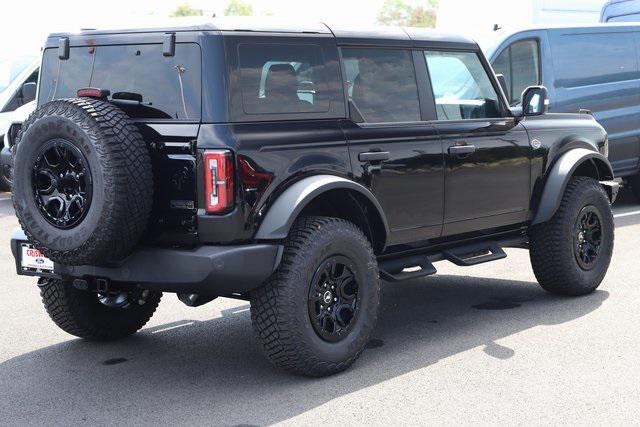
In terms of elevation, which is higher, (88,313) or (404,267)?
(404,267)

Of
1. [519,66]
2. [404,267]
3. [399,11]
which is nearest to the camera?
[404,267]

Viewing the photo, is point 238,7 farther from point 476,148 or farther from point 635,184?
point 476,148

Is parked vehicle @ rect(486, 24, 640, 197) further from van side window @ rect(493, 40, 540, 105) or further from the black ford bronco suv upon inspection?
the black ford bronco suv

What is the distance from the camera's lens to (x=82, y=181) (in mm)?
5215

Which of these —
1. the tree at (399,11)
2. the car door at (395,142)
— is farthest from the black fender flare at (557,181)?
the tree at (399,11)

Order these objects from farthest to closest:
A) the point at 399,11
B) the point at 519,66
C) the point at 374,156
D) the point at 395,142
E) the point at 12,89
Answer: the point at 399,11
the point at 12,89
the point at 519,66
the point at 395,142
the point at 374,156

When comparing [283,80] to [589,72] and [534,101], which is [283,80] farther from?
[589,72]

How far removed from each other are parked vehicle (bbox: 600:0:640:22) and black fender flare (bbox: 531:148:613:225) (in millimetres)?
8557

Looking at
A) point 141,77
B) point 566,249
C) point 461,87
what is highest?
point 141,77

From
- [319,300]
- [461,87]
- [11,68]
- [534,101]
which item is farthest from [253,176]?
[11,68]

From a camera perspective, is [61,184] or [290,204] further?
[290,204]

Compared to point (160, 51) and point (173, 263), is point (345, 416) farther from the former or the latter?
point (160, 51)

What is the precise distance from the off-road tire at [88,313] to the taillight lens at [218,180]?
4.68ft

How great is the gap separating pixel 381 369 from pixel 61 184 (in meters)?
1.93
